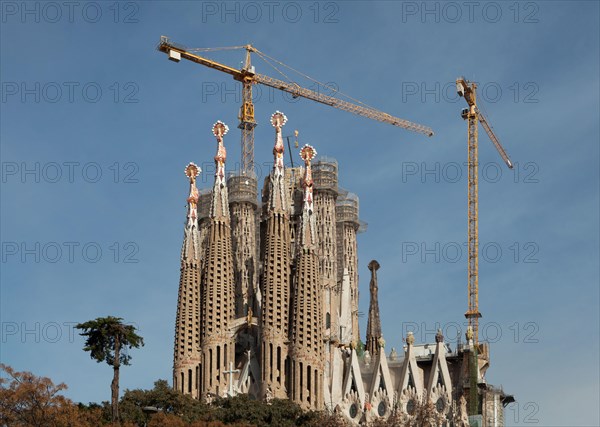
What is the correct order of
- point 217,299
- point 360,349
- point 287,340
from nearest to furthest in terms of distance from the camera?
point 287,340, point 217,299, point 360,349

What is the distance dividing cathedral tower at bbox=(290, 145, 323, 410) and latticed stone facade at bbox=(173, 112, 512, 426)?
59mm

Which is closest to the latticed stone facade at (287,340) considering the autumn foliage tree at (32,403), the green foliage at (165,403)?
the green foliage at (165,403)

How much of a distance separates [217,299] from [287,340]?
17.7 ft

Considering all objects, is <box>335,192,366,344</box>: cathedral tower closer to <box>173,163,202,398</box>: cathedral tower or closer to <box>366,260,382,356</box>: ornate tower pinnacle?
<box>366,260,382,356</box>: ornate tower pinnacle

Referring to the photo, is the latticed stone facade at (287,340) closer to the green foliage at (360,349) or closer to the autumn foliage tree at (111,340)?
the green foliage at (360,349)

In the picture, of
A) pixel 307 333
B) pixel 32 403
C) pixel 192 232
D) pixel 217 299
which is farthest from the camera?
pixel 192 232

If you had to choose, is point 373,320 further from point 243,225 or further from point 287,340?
point 287,340

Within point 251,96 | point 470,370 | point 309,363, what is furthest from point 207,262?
point 251,96

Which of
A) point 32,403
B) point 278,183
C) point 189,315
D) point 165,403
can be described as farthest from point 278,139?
point 32,403

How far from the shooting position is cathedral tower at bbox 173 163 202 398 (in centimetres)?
7794

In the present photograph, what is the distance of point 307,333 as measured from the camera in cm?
7588

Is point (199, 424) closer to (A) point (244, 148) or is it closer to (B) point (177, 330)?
(B) point (177, 330)

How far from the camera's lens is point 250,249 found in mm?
91812

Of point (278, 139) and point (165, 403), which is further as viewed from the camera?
point (278, 139)
